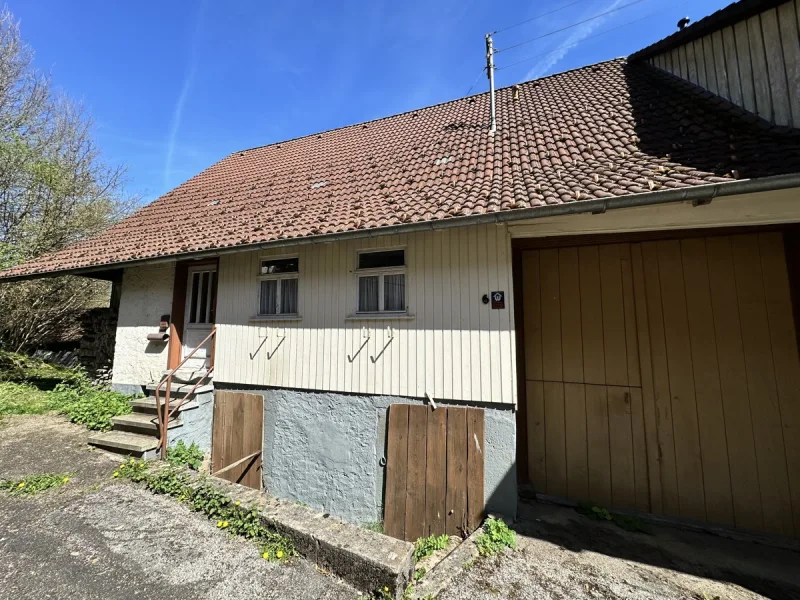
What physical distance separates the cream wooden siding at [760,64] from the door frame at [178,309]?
8518mm

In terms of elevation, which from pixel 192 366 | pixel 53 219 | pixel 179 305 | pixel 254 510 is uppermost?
pixel 53 219

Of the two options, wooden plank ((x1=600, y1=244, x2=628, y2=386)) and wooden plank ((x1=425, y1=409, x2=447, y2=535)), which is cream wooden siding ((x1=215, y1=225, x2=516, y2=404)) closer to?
wooden plank ((x1=425, y1=409, x2=447, y2=535))

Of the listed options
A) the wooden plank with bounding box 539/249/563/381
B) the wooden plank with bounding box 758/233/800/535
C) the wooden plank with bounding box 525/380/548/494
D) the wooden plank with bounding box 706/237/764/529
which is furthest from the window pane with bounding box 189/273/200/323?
the wooden plank with bounding box 758/233/800/535

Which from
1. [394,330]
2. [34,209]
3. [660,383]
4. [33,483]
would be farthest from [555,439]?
[34,209]

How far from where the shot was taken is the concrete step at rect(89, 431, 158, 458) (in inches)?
192

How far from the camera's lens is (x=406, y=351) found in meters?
4.50

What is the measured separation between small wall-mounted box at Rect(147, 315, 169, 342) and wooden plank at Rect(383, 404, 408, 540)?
4.99 meters

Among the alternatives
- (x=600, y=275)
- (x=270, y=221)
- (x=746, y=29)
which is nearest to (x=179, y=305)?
(x=270, y=221)

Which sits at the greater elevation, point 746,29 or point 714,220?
point 746,29

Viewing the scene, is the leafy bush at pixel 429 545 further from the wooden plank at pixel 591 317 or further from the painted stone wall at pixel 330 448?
the wooden plank at pixel 591 317

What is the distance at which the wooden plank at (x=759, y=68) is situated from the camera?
12.7 feet

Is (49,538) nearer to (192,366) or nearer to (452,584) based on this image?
(192,366)

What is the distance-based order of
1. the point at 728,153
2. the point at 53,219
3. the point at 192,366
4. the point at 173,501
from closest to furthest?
the point at 728,153, the point at 173,501, the point at 192,366, the point at 53,219

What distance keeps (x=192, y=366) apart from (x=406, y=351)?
458 centimetres
